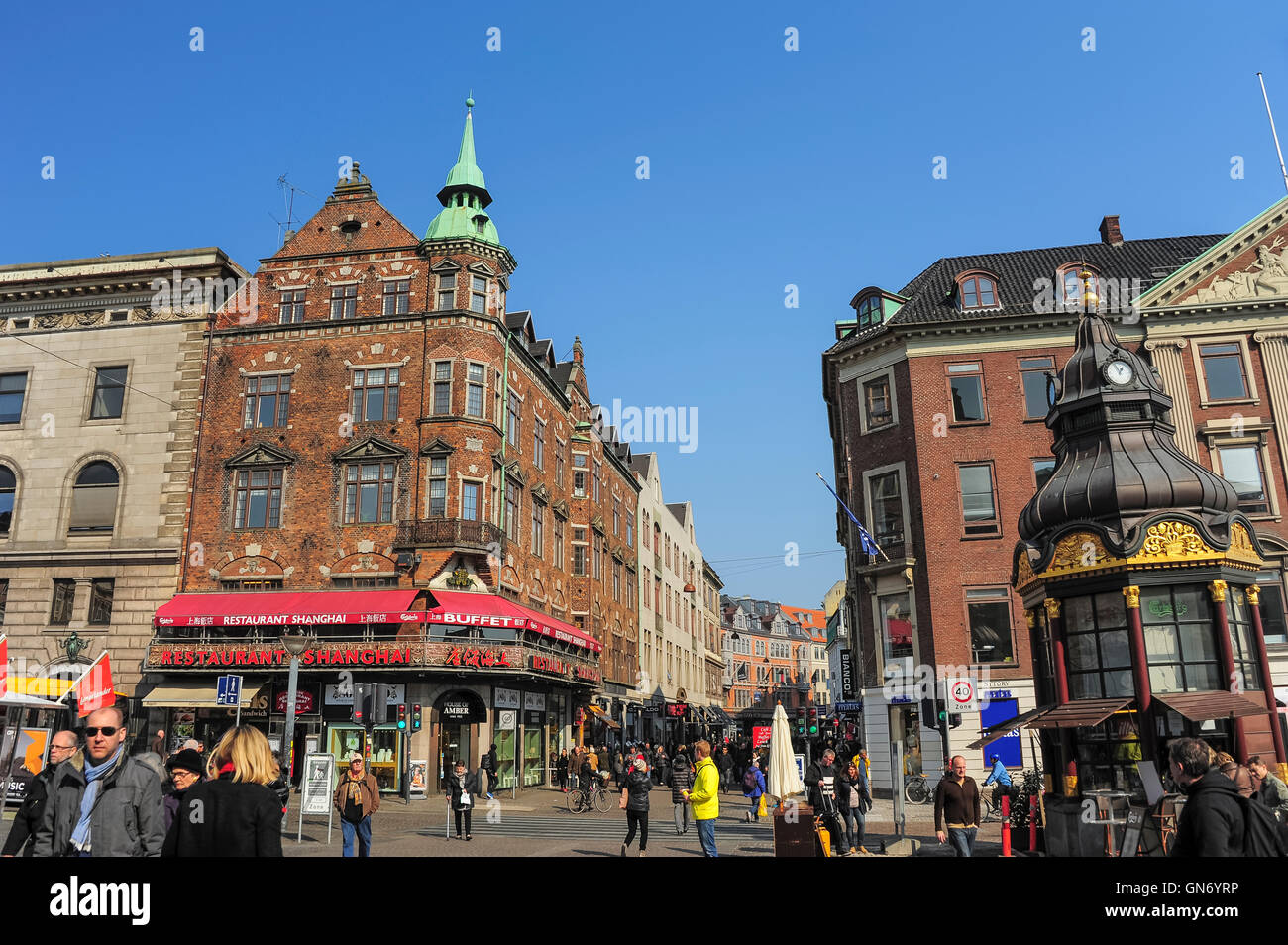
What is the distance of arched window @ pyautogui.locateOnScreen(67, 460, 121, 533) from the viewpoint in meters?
35.5

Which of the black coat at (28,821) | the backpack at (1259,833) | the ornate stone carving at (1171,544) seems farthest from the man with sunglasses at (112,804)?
the ornate stone carving at (1171,544)

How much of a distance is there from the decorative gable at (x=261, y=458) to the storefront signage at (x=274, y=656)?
278 inches

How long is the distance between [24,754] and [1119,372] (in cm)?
2583

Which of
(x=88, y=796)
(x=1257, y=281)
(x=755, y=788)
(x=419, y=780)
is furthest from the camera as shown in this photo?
(x=1257, y=281)

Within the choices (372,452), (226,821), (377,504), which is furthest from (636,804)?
(372,452)

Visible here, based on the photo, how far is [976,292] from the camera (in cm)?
3650

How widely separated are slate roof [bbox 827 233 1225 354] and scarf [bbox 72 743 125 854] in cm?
3301

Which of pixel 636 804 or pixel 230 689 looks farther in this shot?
pixel 230 689

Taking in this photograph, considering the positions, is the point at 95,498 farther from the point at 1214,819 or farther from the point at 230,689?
the point at 1214,819

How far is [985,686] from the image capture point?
31938 millimetres

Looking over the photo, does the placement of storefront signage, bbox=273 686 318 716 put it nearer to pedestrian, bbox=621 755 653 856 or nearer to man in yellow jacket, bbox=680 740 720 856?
pedestrian, bbox=621 755 653 856

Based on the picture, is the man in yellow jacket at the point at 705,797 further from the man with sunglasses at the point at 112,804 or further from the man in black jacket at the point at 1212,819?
the man with sunglasses at the point at 112,804

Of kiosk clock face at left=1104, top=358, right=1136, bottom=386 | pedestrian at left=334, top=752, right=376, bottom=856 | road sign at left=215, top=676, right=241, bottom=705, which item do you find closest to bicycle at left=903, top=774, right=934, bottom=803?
kiosk clock face at left=1104, top=358, right=1136, bottom=386
